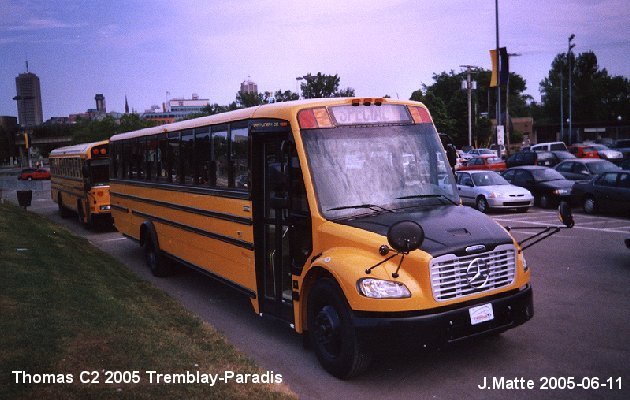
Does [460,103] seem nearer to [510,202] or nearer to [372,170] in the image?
[510,202]

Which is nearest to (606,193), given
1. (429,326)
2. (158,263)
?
Result: (158,263)

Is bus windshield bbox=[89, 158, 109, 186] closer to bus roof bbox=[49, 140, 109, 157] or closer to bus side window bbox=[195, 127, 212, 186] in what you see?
bus roof bbox=[49, 140, 109, 157]

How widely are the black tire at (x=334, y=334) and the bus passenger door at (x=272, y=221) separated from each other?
2.10 feet

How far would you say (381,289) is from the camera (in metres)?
5.45

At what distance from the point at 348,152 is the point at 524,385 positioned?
113 inches

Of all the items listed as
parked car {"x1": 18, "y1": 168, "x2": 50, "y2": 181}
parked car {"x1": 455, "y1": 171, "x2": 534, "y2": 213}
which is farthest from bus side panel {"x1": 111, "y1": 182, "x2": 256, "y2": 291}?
parked car {"x1": 18, "y1": 168, "x2": 50, "y2": 181}

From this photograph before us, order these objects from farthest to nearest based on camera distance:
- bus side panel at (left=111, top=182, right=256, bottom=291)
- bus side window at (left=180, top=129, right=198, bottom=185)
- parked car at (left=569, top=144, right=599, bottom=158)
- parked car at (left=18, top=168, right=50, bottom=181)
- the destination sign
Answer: parked car at (left=18, top=168, right=50, bottom=181) < parked car at (left=569, top=144, right=599, bottom=158) < bus side window at (left=180, top=129, right=198, bottom=185) < bus side panel at (left=111, top=182, right=256, bottom=291) < the destination sign

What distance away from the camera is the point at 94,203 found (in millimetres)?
18859

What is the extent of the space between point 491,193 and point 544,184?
7.74 feet

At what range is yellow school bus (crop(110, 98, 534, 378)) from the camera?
544cm

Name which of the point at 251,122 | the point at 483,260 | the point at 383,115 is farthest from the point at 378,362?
the point at 251,122

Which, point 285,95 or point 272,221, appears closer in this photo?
point 272,221

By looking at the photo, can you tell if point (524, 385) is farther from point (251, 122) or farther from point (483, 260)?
point (251, 122)

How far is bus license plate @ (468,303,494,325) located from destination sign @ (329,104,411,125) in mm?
2374
